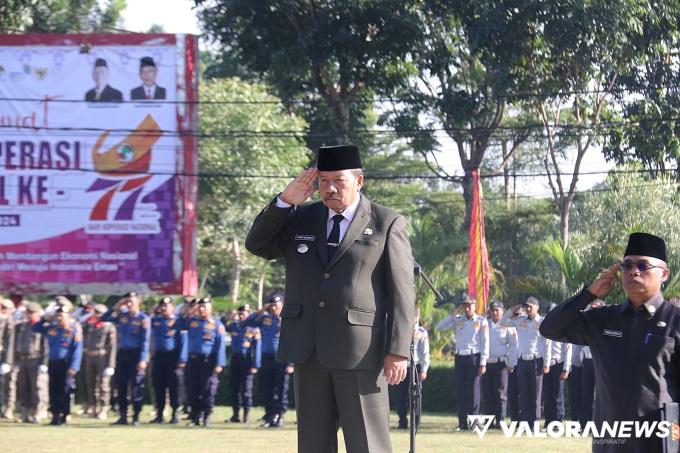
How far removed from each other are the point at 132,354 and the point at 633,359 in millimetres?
12526

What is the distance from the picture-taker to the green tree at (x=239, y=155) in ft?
104

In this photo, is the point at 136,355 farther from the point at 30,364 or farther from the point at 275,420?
the point at 275,420

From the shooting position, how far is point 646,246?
573 cm

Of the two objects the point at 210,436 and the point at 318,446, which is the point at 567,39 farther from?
the point at 318,446

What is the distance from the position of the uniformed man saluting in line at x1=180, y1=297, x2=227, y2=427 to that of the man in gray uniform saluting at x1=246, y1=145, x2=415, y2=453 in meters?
11.5

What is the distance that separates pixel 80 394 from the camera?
2153 cm

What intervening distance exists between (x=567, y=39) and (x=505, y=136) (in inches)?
240

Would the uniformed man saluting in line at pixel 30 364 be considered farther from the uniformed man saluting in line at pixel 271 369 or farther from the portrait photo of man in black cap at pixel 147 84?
the portrait photo of man in black cap at pixel 147 84

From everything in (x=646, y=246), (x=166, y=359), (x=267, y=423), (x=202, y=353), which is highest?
(x=646, y=246)

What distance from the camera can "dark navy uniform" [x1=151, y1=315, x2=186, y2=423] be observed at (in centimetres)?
1728

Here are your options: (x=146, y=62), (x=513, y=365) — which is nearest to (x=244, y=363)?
(x=513, y=365)

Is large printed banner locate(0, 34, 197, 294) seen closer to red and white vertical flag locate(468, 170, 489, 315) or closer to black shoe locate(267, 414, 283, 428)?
red and white vertical flag locate(468, 170, 489, 315)

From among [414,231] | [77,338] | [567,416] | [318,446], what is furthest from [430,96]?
[318,446]

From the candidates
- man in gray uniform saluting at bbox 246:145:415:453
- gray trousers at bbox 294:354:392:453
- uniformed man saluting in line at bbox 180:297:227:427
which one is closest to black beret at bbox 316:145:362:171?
man in gray uniform saluting at bbox 246:145:415:453
